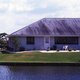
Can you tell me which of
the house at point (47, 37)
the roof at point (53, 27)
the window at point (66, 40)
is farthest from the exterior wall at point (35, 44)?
the window at point (66, 40)

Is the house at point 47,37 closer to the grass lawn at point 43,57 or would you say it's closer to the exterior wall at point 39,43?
the exterior wall at point 39,43

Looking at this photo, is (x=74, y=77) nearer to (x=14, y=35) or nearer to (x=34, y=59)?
(x=34, y=59)

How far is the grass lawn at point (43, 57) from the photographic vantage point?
55.5m

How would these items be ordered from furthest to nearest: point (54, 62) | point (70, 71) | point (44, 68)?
point (54, 62) < point (44, 68) < point (70, 71)

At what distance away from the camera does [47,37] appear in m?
72.4

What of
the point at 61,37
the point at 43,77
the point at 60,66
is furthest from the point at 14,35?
the point at 43,77

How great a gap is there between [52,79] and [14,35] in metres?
32.9

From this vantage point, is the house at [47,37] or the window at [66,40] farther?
the window at [66,40]

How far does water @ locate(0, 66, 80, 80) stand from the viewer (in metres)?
40.7

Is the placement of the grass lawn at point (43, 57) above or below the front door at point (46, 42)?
below

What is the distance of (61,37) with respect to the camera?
72.2 metres

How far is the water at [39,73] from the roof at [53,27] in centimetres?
2209

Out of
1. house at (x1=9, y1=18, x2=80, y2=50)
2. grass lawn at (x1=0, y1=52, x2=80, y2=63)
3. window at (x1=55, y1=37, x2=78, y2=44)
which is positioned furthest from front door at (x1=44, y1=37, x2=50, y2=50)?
grass lawn at (x1=0, y1=52, x2=80, y2=63)

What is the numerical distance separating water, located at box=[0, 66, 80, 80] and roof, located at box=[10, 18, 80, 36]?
22.1 metres
